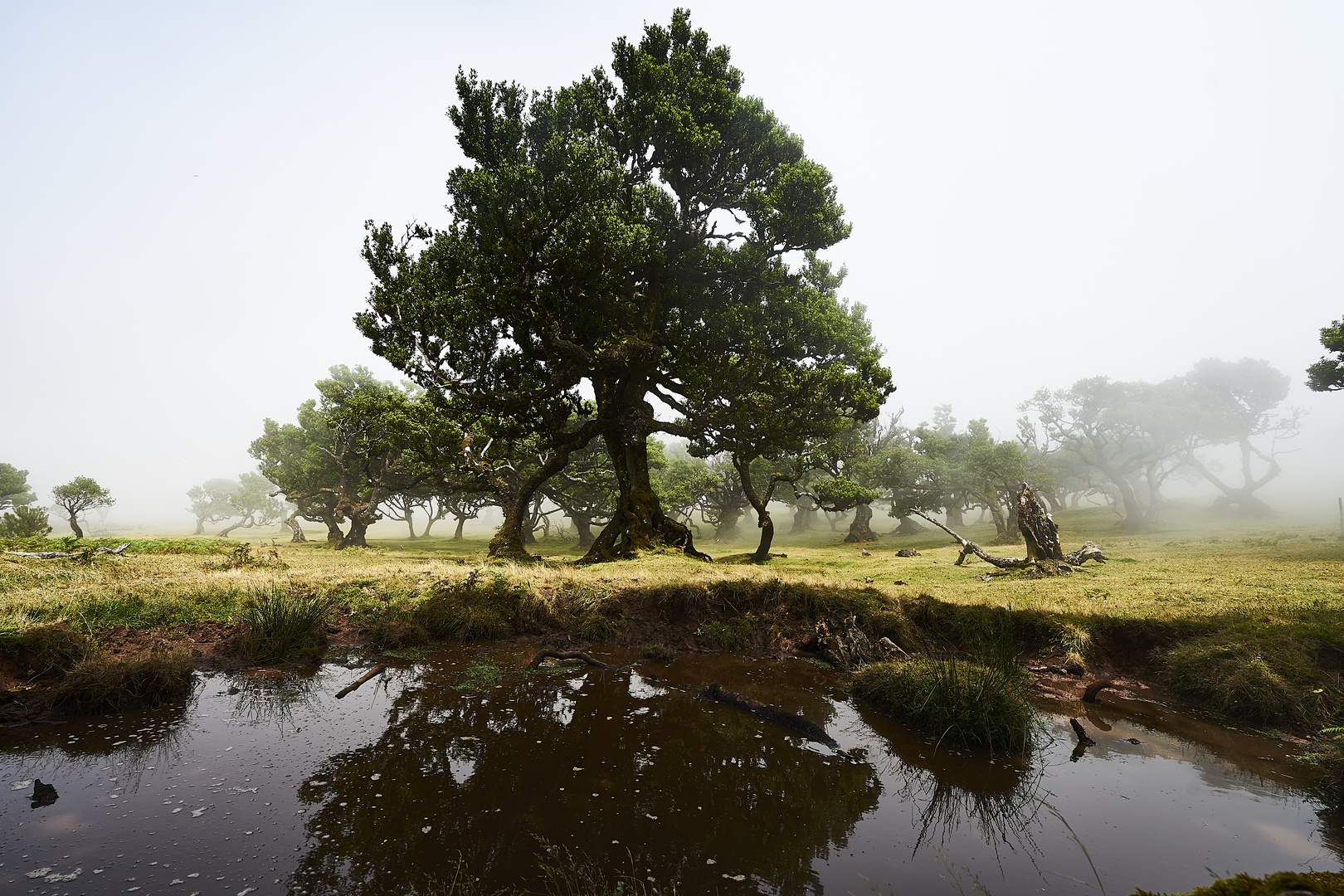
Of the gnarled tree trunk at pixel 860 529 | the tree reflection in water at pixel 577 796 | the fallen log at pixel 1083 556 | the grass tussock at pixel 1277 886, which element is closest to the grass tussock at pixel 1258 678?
the tree reflection in water at pixel 577 796

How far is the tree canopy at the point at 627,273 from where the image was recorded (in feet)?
53.7

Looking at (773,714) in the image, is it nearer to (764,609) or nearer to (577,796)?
(577,796)

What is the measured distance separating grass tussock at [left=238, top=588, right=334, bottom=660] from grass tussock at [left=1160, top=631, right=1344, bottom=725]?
1387cm

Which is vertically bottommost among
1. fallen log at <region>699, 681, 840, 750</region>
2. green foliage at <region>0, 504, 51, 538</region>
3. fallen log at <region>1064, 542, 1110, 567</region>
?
fallen log at <region>699, 681, 840, 750</region>

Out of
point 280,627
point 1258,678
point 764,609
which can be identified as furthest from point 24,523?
point 1258,678

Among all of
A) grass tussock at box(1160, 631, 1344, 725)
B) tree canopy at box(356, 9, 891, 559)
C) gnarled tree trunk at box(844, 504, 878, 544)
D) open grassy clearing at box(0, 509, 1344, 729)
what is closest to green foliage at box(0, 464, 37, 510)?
open grassy clearing at box(0, 509, 1344, 729)

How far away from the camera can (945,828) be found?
14.8ft

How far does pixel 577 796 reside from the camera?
15.4 ft

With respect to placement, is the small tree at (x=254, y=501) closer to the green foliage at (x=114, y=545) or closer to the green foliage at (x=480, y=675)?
the green foliage at (x=114, y=545)

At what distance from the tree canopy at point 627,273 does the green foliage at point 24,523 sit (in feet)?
137

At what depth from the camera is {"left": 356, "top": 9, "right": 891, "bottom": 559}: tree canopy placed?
16.4m

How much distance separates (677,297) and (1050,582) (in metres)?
15.0

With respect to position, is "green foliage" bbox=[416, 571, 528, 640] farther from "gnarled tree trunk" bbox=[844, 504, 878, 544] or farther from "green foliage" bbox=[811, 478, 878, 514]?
"gnarled tree trunk" bbox=[844, 504, 878, 544]

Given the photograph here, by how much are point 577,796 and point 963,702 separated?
4793 mm
